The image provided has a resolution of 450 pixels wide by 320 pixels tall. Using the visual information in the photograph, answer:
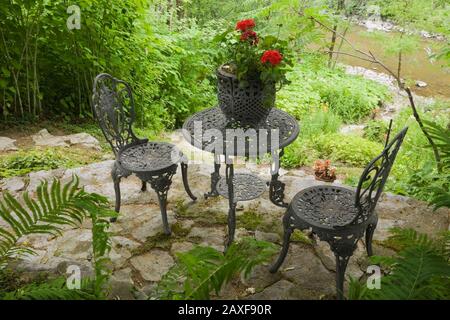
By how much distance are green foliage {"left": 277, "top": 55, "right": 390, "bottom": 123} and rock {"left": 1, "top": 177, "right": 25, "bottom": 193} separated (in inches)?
144

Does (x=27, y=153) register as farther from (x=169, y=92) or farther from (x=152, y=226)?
(x=169, y=92)

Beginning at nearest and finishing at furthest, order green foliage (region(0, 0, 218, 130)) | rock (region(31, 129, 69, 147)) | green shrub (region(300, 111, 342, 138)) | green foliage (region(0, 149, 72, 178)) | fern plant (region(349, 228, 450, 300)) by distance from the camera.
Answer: fern plant (region(349, 228, 450, 300)), green foliage (region(0, 149, 72, 178)), green foliage (region(0, 0, 218, 130)), rock (region(31, 129, 69, 147)), green shrub (region(300, 111, 342, 138))

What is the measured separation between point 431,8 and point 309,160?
3.44m

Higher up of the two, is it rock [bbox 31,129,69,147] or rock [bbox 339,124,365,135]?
rock [bbox 31,129,69,147]

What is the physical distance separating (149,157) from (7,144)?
178 cm

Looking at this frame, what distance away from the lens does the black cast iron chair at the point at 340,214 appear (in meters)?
1.85

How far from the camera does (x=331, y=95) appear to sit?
20.7ft

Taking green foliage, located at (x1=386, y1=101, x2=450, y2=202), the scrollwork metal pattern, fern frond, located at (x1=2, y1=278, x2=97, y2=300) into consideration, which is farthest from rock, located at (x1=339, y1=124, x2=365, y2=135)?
fern frond, located at (x1=2, y1=278, x2=97, y2=300)

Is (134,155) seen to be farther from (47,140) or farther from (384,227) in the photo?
(384,227)

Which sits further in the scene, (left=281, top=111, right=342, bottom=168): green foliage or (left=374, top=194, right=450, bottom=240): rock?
(left=281, top=111, right=342, bottom=168): green foliage

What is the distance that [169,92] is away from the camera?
17.0ft

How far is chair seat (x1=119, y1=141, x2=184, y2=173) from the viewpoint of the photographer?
251 cm

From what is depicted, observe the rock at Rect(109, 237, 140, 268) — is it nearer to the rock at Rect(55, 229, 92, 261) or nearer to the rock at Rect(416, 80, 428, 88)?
the rock at Rect(55, 229, 92, 261)

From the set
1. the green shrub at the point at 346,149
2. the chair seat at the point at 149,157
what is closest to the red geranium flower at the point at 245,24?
the chair seat at the point at 149,157
